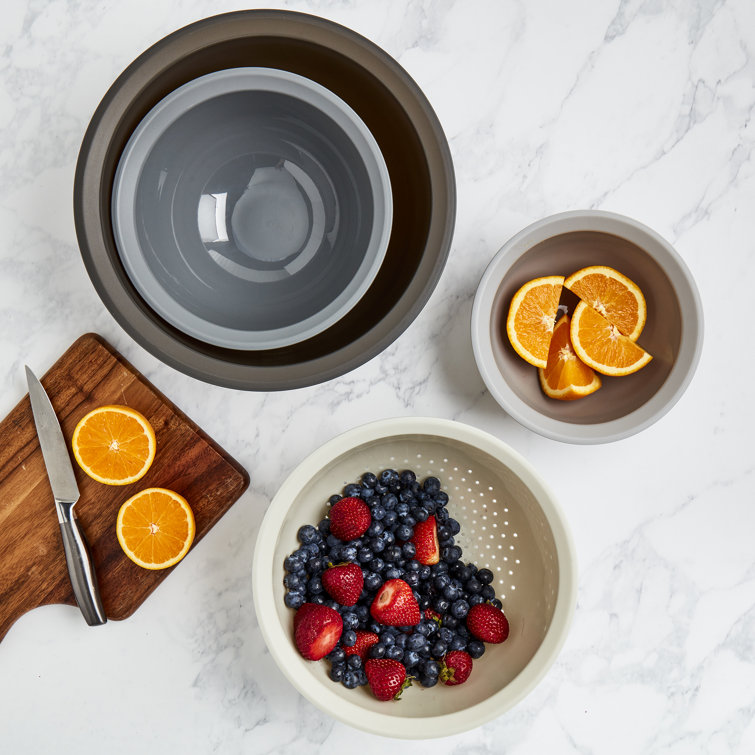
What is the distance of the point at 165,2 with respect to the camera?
120 centimetres

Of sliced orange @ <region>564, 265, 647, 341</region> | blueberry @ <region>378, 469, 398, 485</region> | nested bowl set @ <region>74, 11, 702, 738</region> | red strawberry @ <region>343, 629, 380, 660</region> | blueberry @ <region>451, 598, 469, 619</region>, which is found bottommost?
red strawberry @ <region>343, 629, 380, 660</region>

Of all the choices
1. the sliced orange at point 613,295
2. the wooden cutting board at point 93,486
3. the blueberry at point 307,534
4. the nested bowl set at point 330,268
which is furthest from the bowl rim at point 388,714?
the sliced orange at point 613,295

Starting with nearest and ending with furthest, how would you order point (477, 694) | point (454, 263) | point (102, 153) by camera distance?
point (102, 153)
point (477, 694)
point (454, 263)

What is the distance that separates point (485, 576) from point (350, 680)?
0.91 feet

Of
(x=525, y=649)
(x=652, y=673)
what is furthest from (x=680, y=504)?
(x=525, y=649)

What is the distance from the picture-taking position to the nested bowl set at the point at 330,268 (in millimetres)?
984

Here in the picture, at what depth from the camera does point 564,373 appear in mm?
1162

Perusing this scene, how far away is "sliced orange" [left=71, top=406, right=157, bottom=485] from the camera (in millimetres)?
1169

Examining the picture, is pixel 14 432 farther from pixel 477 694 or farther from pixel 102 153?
pixel 477 694

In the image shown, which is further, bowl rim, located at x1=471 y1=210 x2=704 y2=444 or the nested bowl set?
bowl rim, located at x1=471 y1=210 x2=704 y2=444

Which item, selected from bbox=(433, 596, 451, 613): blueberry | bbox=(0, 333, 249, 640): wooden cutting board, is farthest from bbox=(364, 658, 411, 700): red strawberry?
bbox=(0, 333, 249, 640): wooden cutting board

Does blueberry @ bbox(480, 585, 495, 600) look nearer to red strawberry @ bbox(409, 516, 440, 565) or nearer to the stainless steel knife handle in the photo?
red strawberry @ bbox(409, 516, 440, 565)

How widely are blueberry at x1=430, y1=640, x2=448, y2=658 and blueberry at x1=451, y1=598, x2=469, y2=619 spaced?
5 centimetres

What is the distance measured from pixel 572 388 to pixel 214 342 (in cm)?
58
